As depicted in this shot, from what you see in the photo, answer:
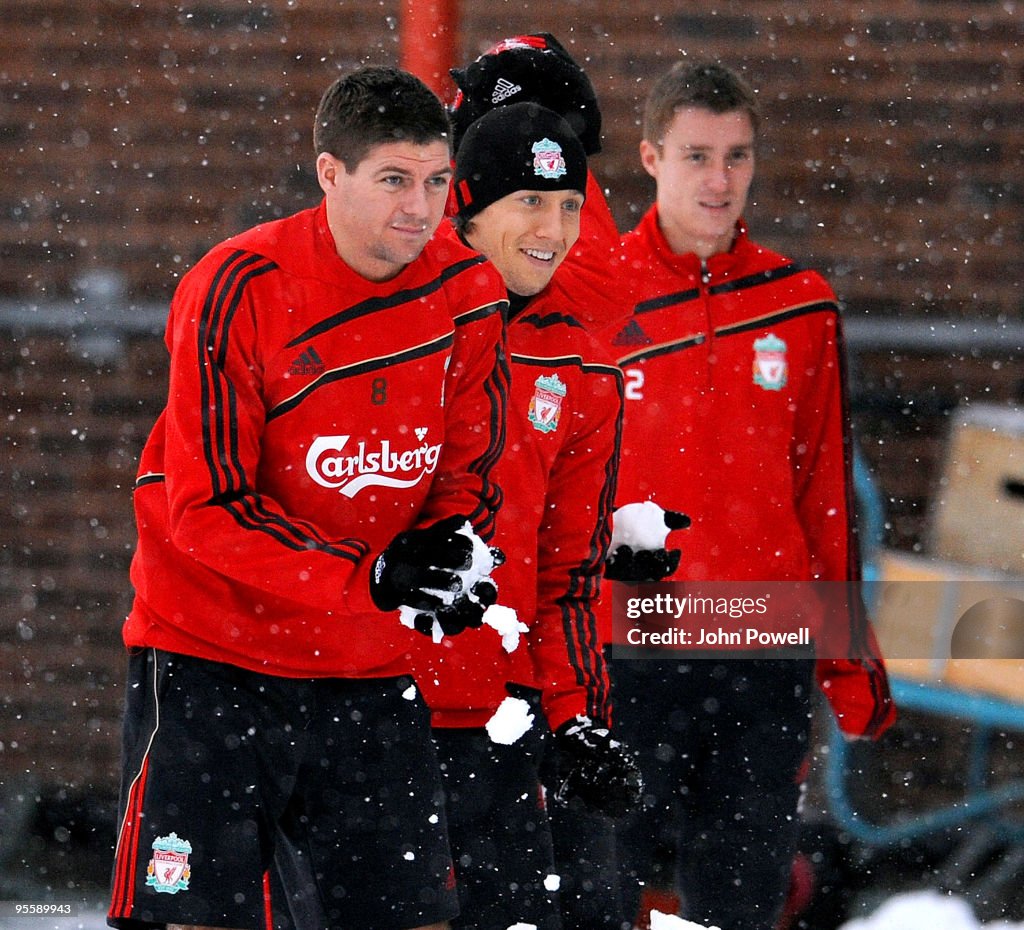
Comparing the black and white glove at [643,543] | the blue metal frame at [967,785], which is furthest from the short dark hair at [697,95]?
the blue metal frame at [967,785]

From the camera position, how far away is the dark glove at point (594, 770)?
334 centimetres

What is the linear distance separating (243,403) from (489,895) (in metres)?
1.14

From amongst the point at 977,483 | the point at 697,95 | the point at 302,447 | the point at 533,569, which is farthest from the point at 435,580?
the point at 977,483

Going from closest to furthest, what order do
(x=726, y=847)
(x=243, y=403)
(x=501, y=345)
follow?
(x=243, y=403)
(x=501, y=345)
(x=726, y=847)

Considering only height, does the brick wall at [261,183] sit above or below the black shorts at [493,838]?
above

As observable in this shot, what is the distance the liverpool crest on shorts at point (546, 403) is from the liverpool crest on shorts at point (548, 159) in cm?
39

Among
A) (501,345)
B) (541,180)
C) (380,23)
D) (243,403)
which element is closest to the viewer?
(243,403)

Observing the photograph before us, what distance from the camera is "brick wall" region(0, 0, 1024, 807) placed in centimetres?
559

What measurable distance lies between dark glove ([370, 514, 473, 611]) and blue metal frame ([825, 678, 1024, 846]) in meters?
3.09

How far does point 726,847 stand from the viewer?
4.01 meters

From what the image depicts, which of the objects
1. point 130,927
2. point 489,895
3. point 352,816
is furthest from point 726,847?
point 130,927

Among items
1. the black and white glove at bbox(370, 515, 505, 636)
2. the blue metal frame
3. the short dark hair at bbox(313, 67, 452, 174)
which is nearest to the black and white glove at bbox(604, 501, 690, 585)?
the black and white glove at bbox(370, 515, 505, 636)

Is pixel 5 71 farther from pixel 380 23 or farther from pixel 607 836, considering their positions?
pixel 607 836

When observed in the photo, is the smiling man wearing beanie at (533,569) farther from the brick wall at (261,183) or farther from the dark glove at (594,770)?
the brick wall at (261,183)
